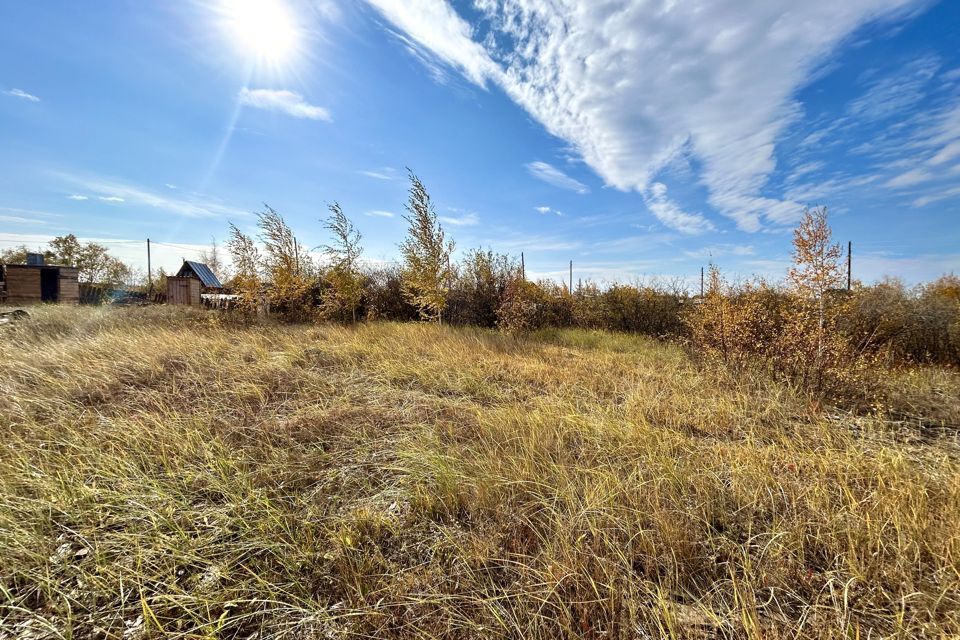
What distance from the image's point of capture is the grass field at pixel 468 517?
1.51 meters

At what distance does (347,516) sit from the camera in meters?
2.15

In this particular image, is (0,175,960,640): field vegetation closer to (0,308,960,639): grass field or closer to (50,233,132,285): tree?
(0,308,960,639): grass field

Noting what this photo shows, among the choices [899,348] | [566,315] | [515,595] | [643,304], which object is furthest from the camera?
[566,315]

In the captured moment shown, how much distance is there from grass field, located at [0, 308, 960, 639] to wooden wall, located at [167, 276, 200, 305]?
57.3ft

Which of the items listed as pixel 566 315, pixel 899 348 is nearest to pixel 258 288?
pixel 566 315

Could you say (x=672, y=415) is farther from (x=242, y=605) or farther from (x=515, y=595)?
(x=242, y=605)

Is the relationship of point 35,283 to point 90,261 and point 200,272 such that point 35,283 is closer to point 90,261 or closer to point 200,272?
point 200,272

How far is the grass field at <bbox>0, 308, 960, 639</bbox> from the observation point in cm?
151


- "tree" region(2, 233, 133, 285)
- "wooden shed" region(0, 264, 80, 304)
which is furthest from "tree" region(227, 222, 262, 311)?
"tree" region(2, 233, 133, 285)

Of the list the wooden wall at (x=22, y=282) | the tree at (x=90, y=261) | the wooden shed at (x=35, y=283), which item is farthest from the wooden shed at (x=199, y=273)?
the tree at (x=90, y=261)

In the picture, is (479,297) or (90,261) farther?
(90,261)

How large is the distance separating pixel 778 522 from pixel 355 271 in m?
13.0

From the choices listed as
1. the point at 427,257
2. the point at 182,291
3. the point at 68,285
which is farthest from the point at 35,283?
the point at 427,257

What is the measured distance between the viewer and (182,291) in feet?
59.8
